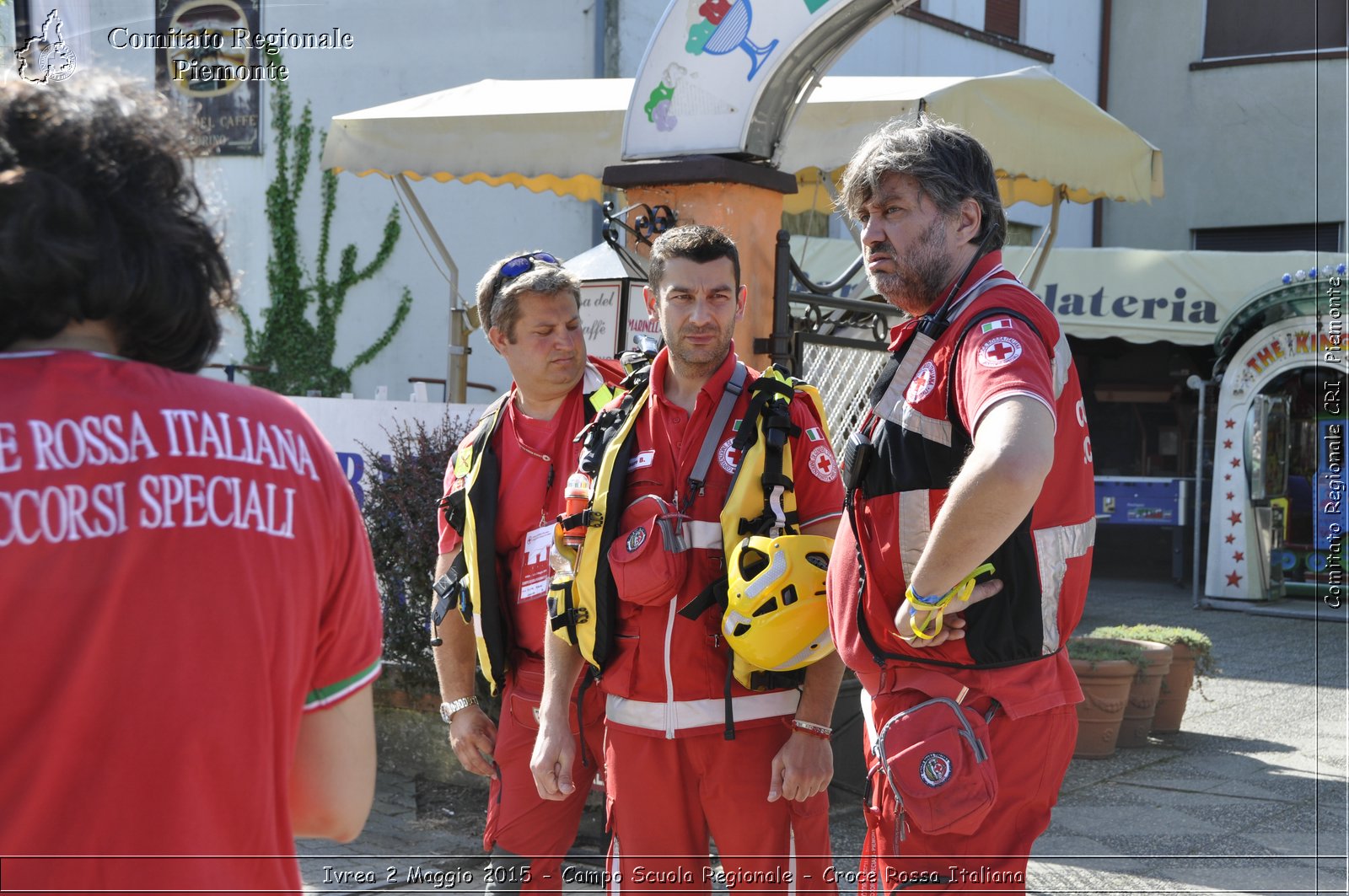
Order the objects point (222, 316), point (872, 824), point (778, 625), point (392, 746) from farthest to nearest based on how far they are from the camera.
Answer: point (392, 746) < point (778, 625) < point (872, 824) < point (222, 316)

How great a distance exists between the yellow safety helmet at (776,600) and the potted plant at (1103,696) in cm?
379

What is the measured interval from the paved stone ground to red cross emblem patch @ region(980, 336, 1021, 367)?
2.99 m

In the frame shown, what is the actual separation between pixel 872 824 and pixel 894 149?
1417mm

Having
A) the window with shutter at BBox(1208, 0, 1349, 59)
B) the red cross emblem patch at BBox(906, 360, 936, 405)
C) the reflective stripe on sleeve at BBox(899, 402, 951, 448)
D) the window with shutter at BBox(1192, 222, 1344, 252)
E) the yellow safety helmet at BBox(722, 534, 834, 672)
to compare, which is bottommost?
the yellow safety helmet at BBox(722, 534, 834, 672)

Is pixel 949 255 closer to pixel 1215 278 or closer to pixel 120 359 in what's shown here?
pixel 120 359

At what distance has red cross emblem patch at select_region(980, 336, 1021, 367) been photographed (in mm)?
2494

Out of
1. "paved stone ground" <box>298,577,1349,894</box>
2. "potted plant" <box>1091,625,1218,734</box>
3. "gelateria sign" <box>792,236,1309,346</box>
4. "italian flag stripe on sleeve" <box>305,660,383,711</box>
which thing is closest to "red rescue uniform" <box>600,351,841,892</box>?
"italian flag stripe on sleeve" <box>305,660,383,711</box>

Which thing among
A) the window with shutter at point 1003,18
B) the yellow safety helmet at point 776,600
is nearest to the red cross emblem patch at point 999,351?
the yellow safety helmet at point 776,600

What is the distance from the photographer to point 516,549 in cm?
390

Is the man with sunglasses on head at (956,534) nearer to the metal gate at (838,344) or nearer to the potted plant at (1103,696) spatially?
the metal gate at (838,344)

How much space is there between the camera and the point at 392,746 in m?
6.10

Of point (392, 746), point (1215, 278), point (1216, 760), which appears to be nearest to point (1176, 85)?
point (1215, 278)

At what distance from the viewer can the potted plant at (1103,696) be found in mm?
6539

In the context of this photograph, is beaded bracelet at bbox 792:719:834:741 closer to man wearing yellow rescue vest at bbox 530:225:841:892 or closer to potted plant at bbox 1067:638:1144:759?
man wearing yellow rescue vest at bbox 530:225:841:892
